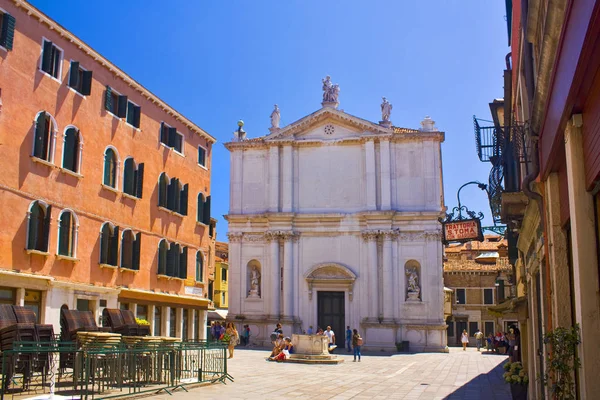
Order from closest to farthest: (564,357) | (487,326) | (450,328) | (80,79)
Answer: (564,357) → (80,79) → (487,326) → (450,328)

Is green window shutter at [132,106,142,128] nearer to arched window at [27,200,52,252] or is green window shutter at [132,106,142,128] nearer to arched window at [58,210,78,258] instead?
arched window at [58,210,78,258]

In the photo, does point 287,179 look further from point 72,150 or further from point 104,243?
point 72,150

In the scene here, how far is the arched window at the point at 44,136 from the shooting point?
20.0 m

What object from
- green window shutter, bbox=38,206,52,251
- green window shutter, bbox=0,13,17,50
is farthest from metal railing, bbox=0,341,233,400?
green window shutter, bbox=0,13,17,50

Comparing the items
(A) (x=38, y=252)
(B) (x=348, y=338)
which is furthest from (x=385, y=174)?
(A) (x=38, y=252)

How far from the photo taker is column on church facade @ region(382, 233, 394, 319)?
3900 centimetres

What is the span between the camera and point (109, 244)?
941 inches

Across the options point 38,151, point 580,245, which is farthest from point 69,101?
point 580,245

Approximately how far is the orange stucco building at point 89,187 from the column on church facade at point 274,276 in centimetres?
931

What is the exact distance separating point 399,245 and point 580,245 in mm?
32858

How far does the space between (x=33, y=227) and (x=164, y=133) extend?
9843 millimetres

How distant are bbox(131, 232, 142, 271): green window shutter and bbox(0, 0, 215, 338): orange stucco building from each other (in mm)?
39

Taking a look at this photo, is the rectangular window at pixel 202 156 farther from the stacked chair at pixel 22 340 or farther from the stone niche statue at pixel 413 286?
the stacked chair at pixel 22 340

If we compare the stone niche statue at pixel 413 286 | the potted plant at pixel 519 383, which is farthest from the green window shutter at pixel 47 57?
the stone niche statue at pixel 413 286
